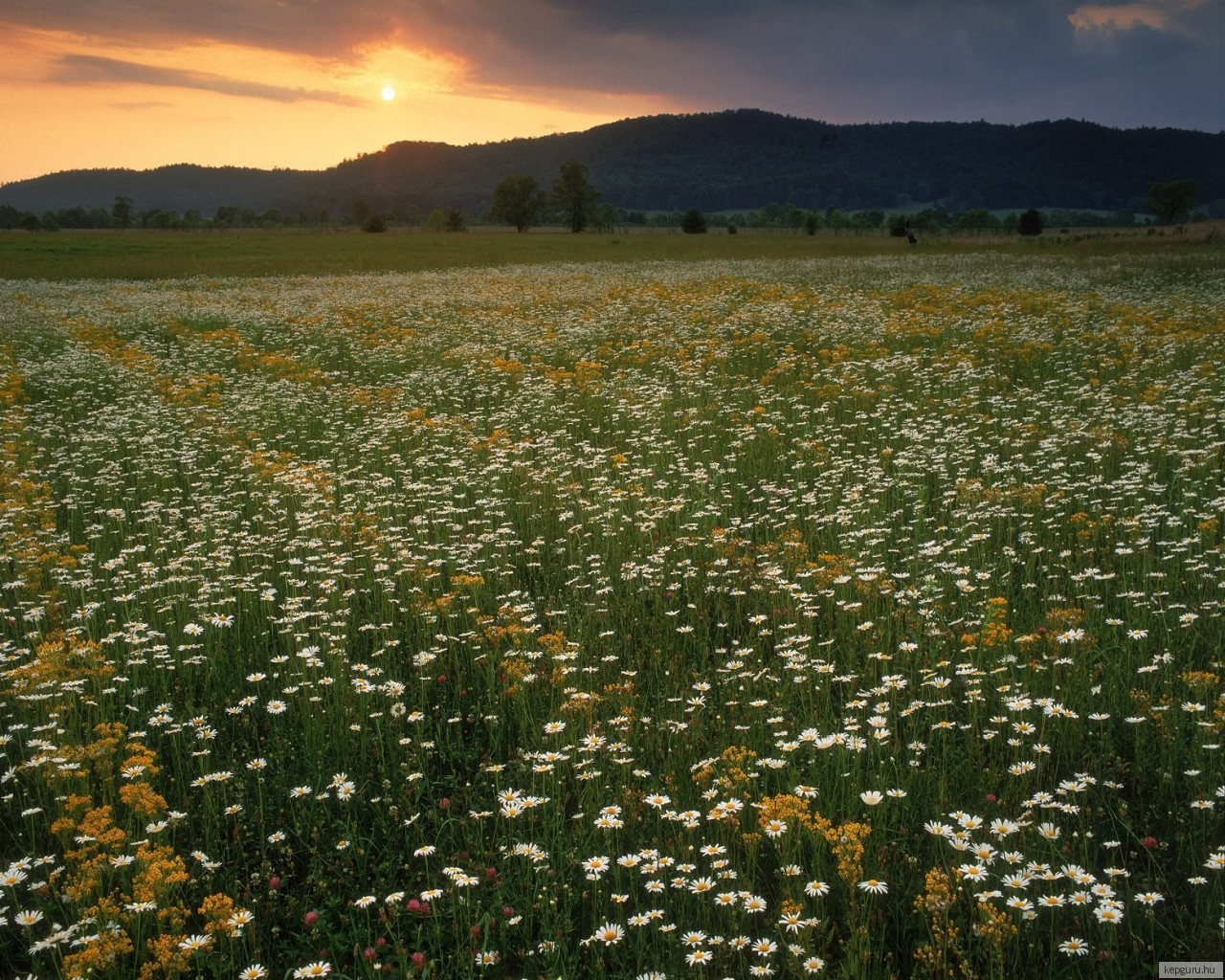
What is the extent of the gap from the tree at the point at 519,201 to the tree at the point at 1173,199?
244 ft

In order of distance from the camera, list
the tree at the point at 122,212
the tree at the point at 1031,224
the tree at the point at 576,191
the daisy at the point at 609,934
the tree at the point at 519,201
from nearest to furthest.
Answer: the daisy at the point at 609,934 → the tree at the point at 1031,224 → the tree at the point at 576,191 → the tree at the point at 519,201 → the tree at the point at 122,212

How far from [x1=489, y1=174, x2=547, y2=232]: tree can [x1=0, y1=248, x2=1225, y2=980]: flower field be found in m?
109

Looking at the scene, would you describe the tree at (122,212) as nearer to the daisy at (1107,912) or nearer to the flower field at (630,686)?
the flower field at (630,686)

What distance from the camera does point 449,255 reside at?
5356 centimetres

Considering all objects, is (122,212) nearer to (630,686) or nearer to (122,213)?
(122,213)

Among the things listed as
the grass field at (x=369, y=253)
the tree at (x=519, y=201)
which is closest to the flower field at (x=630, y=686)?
the grass field at (x=369, y=253)

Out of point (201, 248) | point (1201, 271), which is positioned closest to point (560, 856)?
point (1201, 271)

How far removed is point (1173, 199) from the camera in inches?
3969

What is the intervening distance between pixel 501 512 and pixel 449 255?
49059 mm

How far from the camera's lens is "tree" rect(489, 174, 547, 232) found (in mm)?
114500

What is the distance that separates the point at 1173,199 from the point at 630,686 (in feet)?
397

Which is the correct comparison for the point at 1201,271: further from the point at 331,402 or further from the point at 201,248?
the point at 201,248

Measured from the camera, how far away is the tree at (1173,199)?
100 m

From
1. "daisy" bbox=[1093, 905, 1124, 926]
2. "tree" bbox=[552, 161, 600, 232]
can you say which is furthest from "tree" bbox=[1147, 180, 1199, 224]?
"daisy" bbox=[1093, 905, 1124, 926]
